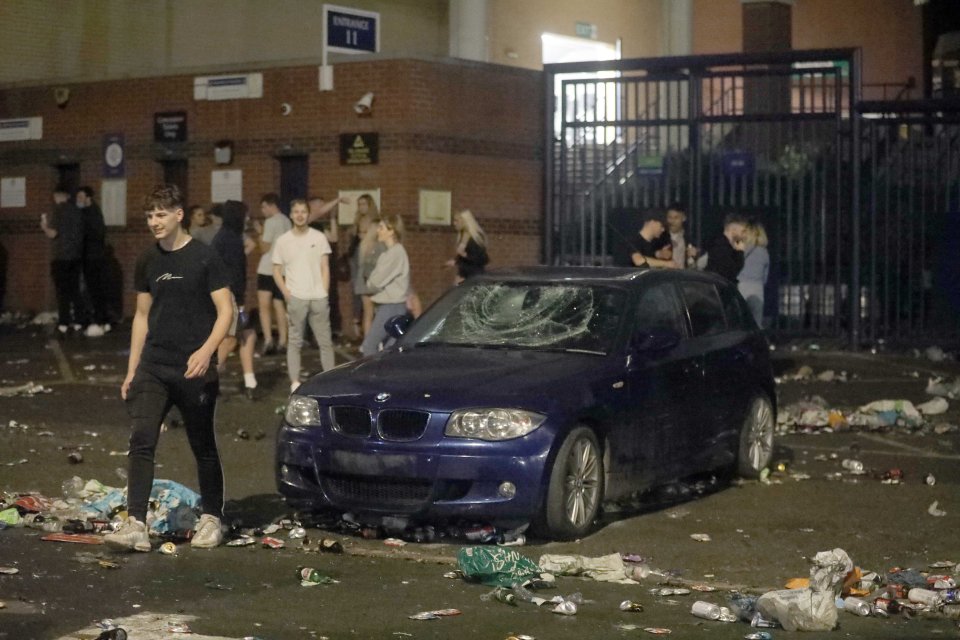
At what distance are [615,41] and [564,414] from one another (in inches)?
1048

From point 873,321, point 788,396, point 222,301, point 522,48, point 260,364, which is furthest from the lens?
point 522,48

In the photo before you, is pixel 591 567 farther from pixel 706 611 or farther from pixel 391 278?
pixel 391 278

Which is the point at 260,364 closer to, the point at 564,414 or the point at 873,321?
the point at 873,321

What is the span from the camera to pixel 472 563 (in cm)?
771

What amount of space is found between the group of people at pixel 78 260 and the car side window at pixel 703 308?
12552mm

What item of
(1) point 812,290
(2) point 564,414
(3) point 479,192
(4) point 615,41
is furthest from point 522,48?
(2) point 564,414

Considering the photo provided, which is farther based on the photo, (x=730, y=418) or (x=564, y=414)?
(x=730, y=418)

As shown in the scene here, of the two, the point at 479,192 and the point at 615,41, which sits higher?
the point at 615,41

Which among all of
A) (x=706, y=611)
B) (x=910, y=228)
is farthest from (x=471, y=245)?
(x=706, y=611)

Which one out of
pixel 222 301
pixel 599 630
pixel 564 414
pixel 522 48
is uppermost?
pixel 522 48

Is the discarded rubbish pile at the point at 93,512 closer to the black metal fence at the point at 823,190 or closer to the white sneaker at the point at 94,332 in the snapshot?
the black metal fence at the point at 823,190

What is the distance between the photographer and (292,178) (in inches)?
882

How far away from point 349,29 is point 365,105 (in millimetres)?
2443

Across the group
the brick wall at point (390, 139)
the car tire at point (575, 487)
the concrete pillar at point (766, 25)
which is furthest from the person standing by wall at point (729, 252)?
the concrete pillar at point (766, 25)
